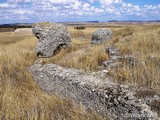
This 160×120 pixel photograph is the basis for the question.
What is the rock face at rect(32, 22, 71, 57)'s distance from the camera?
14.9 metres

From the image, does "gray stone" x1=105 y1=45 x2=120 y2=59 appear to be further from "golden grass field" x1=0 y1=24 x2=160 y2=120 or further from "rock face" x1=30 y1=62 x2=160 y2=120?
"rock face" x1=30 y1=62 x2=160 y2=120

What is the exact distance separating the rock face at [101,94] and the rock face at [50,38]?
5.21 m

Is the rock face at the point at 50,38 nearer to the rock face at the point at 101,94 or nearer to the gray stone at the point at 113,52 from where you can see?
the gray stone at the point at 113,52

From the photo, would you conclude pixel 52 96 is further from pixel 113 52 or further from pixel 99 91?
pixel 113 52

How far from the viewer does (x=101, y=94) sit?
6.53 meters

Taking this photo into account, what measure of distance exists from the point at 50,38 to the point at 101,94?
8.91 metres

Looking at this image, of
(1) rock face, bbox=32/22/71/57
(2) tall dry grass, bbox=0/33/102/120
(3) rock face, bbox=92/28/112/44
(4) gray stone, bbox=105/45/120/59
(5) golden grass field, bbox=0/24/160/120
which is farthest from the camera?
(3) rock face, bbox=92/28/112/44

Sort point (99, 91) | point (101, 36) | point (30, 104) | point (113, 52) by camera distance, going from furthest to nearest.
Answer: point (101, 36)
point (113, 52)
point (30, 104)
point (99, 91)

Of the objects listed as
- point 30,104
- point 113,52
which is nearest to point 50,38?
point 113,52

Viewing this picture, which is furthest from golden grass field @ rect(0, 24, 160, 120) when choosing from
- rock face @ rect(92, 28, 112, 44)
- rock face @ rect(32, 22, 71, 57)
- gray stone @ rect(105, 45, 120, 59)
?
rock face @ rect(92, 28, 112, 44)

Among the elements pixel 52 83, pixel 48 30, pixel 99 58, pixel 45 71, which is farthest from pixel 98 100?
pixel 48 30

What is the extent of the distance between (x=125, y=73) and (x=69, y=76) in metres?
1.60

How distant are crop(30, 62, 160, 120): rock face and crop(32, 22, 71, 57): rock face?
521 cm

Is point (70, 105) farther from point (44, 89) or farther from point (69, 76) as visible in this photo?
point (44, 89)
